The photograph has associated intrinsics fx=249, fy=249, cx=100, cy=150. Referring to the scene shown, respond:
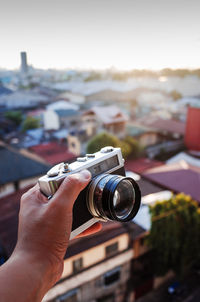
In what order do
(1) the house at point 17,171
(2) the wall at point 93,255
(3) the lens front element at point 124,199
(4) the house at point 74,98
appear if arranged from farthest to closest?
(4) the house at point 74,98 < (1) the house at point 17,171 < (2) the wall at point 93,255 < (3) the lens front element at point 124,199

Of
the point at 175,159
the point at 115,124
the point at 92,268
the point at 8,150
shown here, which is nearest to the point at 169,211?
the point at 92,268

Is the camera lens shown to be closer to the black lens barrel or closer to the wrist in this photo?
the black lens barrel

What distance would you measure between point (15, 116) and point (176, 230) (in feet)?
28.5

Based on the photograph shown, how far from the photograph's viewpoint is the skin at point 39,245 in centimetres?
40

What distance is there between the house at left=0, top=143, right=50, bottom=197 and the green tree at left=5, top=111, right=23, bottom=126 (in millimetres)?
6251

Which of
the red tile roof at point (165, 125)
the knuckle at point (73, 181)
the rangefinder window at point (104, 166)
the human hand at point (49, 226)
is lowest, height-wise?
the red tile roof at point (165, 125)

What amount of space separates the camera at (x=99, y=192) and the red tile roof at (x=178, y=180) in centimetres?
299

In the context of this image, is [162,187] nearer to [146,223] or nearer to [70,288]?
[146,223]

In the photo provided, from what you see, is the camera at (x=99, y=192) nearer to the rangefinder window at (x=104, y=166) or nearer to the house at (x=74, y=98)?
the rangefinder window at (x=104, y=166)

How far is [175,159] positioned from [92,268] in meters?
3.76

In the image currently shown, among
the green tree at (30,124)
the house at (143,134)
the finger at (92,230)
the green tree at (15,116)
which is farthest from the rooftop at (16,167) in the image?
the green tree at (15,116)

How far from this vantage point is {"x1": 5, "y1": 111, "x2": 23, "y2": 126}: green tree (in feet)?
32.2

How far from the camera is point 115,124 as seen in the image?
24.0ft

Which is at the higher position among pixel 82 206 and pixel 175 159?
pixel 82 206
